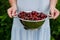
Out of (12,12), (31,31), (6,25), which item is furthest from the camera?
(6,25)

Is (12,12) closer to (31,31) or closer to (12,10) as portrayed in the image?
(12,10)

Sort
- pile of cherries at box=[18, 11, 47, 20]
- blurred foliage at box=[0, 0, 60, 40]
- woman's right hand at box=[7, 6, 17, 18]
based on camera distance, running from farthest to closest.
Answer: blurred foliage at box=[0, 0, 60, 40] < woman's right hand at box=[7, 6, 17, 18] < pile of cherries at box=[18, 11, 47, 20]

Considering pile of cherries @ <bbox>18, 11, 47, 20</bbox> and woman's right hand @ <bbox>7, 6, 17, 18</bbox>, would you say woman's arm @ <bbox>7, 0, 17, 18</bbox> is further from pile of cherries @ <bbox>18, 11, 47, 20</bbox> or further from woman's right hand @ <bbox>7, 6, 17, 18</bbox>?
pile of cherries @ <bbox>18, 11, 47, 20</bbox>

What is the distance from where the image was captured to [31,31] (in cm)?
239

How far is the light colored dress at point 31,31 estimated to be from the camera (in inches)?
92.7

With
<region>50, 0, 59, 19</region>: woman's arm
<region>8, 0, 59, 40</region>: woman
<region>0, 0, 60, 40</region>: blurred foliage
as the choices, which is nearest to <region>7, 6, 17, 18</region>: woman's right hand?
<region>8, 0, 59, 40</region>: woman

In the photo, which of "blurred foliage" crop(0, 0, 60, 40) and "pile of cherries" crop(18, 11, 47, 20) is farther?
"blurred foliage" crop(0, 0, 60, 40)

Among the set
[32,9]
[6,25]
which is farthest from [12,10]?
[6,25]

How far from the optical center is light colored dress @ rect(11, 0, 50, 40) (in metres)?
2.36

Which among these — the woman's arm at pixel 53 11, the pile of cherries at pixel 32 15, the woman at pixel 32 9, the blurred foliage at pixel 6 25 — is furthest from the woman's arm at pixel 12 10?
the blurred foliage at pixel 6 25

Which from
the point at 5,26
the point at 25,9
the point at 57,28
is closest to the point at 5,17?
the point at 5,26

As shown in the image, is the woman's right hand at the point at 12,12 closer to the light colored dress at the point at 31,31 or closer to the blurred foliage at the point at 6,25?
the light colored dress at the point at 31,31

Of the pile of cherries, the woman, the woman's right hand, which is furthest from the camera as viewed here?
the woman

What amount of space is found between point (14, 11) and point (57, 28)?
1295 millimetres
